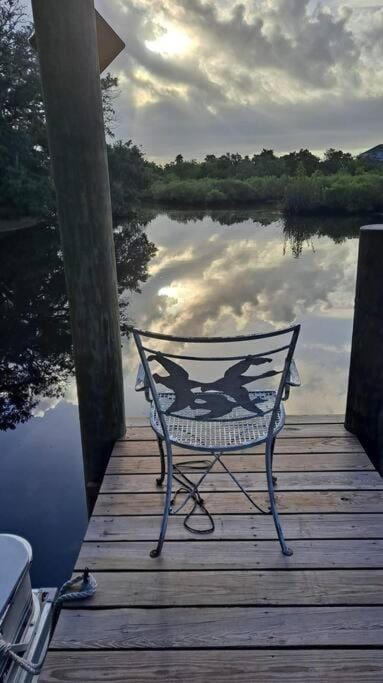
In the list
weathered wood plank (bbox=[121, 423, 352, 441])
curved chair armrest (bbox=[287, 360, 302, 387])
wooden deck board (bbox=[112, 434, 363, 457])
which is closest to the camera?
curved chair armrest (bbox=[287, 360, 302, 387])

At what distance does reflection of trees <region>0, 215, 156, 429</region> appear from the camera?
496cm

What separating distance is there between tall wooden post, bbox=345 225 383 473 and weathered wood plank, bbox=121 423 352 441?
108 millimetres

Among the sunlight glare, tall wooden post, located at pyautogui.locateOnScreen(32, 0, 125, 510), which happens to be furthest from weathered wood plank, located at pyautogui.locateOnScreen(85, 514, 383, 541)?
the sunlight glare

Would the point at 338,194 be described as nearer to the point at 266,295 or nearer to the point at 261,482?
the point at 266,295

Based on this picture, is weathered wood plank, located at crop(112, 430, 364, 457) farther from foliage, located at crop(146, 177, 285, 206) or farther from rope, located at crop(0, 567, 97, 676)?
foliage, located at crop(146, 177, 285, 206)

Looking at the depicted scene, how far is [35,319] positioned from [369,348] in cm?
631

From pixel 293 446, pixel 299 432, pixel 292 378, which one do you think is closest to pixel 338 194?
pixel 299 432

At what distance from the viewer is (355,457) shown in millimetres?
2074

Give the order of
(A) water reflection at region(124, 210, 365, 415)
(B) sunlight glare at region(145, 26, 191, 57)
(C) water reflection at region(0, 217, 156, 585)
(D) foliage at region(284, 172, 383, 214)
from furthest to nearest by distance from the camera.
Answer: (D) foliage at region(284, 172, 383, 214) < (A) water reflection at region(124, 210, 365, 415) < (B) sunlight glare at region(145, 26, 191, 57) < (C) water reflection at region(0, 217, 156, 585)

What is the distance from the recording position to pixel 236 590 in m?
1.40

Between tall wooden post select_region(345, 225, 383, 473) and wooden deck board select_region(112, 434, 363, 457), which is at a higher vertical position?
tall wooden post select_region(345, 225, 383, 473)

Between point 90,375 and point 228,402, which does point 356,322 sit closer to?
point 228,402

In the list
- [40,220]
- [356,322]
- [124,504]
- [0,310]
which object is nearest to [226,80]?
[0,310]

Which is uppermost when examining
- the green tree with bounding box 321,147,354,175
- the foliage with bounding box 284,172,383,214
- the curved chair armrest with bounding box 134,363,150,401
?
the green tree with bounding box 321,147,354,175
